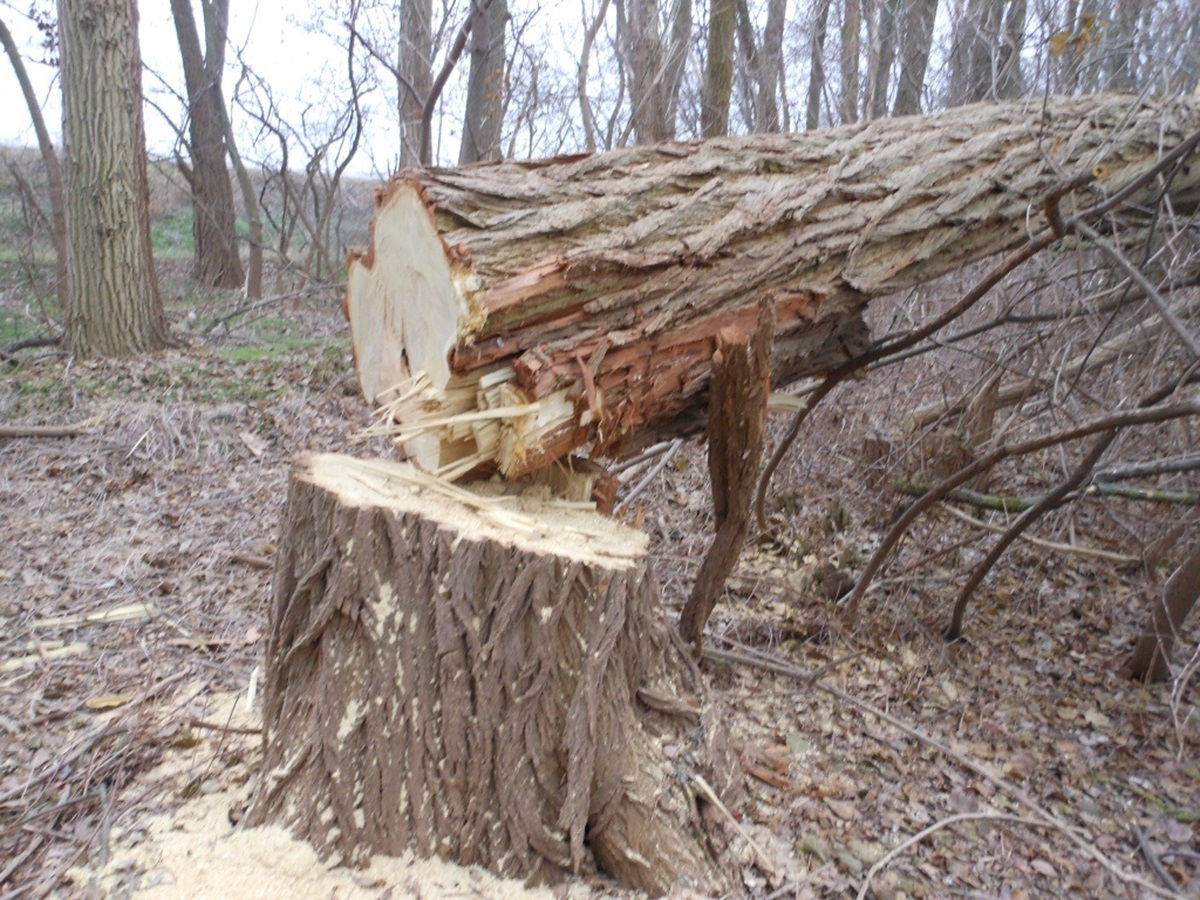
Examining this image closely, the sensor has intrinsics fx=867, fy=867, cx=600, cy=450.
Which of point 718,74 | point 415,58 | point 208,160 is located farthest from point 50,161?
point 718,74

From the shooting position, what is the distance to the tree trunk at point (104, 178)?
611 cm

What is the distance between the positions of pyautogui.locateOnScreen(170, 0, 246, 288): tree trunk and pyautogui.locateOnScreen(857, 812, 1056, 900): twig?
10336 millimetres

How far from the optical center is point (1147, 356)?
11.1ft

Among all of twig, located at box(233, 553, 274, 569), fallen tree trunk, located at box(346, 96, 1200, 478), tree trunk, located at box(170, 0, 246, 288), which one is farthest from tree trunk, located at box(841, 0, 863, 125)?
tree trunk, located at box(170, 0, 246, 288)

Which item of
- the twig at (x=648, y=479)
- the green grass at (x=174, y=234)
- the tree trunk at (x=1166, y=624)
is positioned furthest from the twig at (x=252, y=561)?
the green grass at (x=174, y=234)

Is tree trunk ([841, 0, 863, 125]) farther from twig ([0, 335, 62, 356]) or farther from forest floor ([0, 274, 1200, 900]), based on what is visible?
twig ([0, 335, 62, 356])

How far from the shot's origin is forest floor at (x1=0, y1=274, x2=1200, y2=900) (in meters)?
2.26

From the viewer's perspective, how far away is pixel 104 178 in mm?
6211

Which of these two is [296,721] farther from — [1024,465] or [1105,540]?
[1024,465]

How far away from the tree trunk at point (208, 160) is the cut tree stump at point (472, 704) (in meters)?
9.72

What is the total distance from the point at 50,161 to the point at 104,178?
113 inches

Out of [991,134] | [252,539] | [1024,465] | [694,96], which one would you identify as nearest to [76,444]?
[252,539]

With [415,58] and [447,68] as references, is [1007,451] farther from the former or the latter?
[415,58]

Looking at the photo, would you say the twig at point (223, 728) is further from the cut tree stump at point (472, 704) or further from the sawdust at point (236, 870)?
the cut tree stump at point (472, 704)
